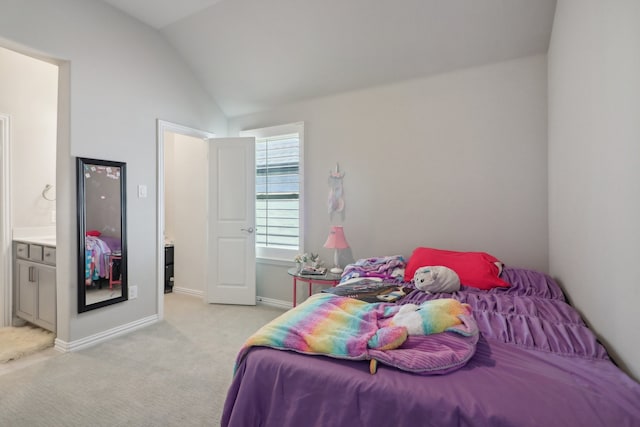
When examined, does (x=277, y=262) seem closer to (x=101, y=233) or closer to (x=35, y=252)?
(x=101, y=233)

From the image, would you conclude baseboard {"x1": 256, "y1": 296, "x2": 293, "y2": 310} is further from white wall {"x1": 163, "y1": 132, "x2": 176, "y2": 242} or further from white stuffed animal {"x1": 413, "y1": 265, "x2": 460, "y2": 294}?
white stuffed animal {"x1": 413, "y1": 265, "x2": 460, "y2": 294}

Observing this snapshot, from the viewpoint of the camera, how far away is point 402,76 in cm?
301

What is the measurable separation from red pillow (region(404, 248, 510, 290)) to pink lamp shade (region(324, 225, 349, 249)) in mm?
742

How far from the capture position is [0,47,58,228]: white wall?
10.0 feet

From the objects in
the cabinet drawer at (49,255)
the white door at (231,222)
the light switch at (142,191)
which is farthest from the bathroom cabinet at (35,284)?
the white door at (231,222)

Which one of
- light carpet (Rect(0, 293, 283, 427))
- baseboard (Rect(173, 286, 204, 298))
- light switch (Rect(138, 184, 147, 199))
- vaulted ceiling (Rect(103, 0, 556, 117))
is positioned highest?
vaulted ceiling (Rect(103, 0, 556, 117))

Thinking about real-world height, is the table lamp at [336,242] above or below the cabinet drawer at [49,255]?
above

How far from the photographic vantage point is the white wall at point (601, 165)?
1139 millimetres

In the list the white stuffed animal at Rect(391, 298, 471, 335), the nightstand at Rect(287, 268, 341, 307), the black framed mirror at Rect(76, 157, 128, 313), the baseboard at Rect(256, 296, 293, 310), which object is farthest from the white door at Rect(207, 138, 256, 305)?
the white stuffed animal at Rect(391, 298, 471, 335)

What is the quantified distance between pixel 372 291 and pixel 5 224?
144 inches

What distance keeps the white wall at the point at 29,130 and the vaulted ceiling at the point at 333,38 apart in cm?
126

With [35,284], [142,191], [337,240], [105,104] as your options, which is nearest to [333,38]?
[337,240]

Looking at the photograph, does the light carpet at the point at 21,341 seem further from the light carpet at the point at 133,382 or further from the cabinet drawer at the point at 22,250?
the cabinet drawer at the point at 22,250

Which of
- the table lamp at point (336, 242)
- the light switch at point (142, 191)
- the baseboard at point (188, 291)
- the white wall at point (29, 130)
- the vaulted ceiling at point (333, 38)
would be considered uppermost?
the vaulted ceiling at point (333, 38)
